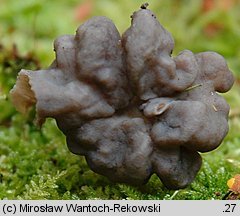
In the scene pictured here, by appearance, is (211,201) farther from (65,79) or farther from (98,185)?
(65,79)

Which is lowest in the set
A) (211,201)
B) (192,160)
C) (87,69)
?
(211,201)

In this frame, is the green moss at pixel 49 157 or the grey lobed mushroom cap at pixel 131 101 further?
the green moss at pixel 49 157

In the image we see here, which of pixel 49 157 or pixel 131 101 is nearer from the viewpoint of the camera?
pixel 131 101

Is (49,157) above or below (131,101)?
below

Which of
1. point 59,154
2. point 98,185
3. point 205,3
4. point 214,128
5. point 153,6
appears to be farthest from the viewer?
point 205,3

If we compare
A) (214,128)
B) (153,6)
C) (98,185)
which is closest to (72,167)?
(98,185)

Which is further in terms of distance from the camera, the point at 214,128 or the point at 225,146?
the point at 225,146

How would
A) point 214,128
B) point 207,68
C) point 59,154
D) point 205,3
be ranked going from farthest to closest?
1. point 205,3
2. point 59,154
3. point 207,68
4. point 214,128

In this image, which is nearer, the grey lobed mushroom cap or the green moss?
the grey lobed mushroom cap
